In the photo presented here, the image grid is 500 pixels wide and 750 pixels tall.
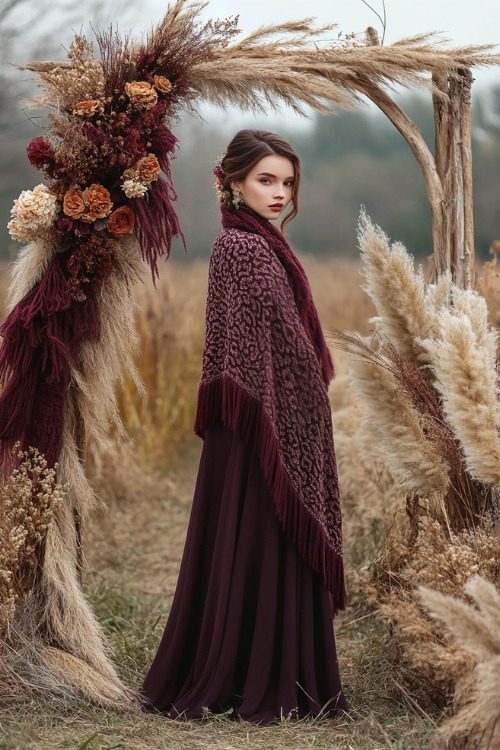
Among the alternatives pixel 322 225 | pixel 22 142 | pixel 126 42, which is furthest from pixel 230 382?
pixel 322 225

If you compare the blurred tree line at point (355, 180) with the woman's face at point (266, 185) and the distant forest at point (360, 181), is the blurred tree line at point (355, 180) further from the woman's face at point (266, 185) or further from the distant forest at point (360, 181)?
the woman's face at point (266, 185)

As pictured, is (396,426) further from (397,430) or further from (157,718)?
(157,718)

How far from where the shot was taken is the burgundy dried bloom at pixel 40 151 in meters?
3.01

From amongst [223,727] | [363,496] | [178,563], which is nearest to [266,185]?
[223,727]

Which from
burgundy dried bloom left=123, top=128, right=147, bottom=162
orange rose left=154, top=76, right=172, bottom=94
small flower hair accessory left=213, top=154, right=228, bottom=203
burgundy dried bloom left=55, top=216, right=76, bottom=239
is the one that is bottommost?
burgundy dried bloom left=55, top=216, right=76, bottom=239

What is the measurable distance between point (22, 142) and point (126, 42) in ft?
15.2

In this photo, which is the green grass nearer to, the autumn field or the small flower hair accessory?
the autumn field

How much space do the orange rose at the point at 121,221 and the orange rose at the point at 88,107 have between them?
343 millimetres

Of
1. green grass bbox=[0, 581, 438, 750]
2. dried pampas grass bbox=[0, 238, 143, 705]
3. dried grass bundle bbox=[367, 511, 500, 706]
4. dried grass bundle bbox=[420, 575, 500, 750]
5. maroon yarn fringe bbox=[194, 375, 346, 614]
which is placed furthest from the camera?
dried pampas grass bbox=[0, 238, 143, 705]

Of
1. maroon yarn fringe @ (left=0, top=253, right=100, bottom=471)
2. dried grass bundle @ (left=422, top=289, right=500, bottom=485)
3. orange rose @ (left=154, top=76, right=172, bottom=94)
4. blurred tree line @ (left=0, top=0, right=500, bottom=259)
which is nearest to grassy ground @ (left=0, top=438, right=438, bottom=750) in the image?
dried grass bundle @ (left=422, top=289, right=500, bottom=485)

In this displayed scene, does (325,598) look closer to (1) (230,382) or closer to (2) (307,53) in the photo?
(1) (230,382)

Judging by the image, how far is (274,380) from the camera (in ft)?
9.36

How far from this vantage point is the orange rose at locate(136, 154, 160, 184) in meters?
3.04

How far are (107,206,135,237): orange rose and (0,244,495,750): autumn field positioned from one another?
2.71 feet
